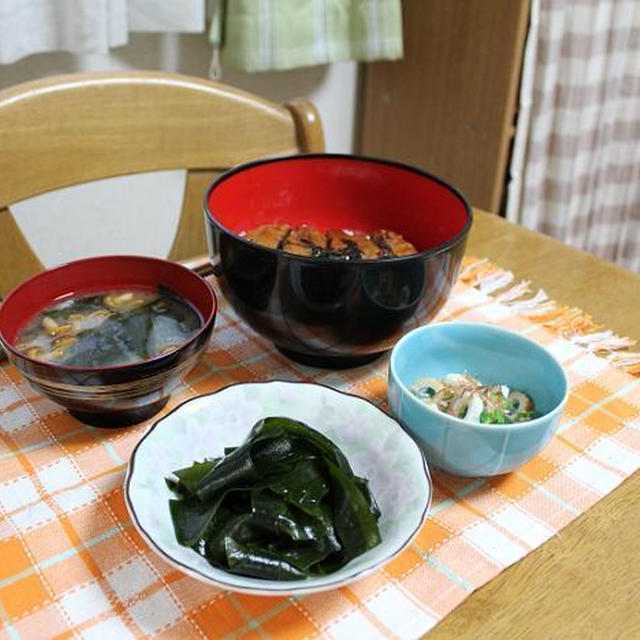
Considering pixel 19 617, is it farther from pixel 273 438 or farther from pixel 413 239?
pixel 413 239

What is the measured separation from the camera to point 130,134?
3.30 ft

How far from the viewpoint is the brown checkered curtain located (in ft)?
5.52

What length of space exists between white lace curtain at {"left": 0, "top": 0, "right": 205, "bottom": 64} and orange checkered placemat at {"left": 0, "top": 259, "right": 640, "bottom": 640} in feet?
2.51

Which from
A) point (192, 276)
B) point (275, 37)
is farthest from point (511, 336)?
point (275, 37)

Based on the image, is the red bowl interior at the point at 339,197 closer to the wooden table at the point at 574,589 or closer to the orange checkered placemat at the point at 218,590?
the orange checkered placemat at the point at 218,590

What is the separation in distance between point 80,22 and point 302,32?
18.8 inches

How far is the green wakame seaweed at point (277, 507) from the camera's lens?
0.50 meters

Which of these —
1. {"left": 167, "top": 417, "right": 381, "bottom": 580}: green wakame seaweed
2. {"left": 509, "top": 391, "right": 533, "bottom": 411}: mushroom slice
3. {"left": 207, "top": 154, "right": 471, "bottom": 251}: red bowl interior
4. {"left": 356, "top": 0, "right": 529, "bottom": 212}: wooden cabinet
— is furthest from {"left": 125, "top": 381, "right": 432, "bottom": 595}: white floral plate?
{"left": 356, "top": 0, "right": 529, "bottom": 212}: wooden cabinet

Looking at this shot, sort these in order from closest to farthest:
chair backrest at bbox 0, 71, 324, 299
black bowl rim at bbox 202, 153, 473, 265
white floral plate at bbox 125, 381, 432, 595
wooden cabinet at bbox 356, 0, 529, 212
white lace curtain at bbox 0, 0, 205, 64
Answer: white floral plate at bbox 125, 381, 432, 595
black bowl rim at bbox 202, 153, 473, 265
chair backrest at bbox 0, 71, 324, 299
white lace curtain at bbox 0, 0, 205, 64
wooden cabinet at bbox 356, 0, 529, 212

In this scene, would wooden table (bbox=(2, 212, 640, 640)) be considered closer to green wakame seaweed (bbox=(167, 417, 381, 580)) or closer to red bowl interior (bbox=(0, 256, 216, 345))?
green wakame seaweed (bbox=(167, 417, 381, 580))

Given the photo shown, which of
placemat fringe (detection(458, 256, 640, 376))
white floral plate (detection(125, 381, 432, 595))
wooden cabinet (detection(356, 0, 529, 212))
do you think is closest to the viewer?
white floral plate (detection(125, 381, 432, 595))

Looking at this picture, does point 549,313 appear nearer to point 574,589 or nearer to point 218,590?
point 574,589

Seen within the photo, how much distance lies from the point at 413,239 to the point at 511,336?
0.21 metres

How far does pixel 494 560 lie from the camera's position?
0.54 meters
